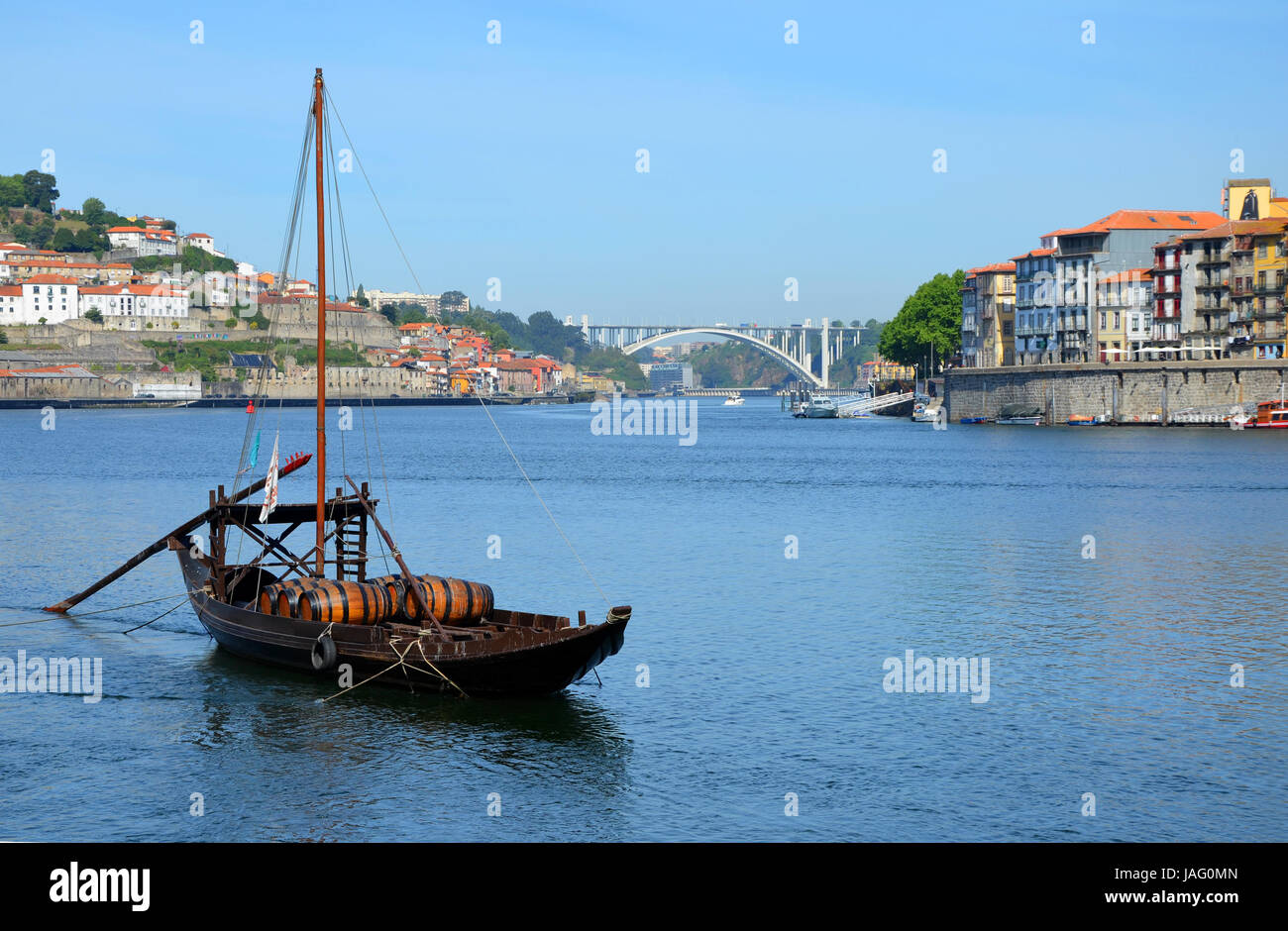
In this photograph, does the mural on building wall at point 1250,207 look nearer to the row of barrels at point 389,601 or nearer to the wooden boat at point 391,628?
the wooden boat at point 391,628

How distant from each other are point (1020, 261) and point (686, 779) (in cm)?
14379

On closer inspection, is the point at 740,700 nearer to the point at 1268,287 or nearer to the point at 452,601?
the point at 452,601

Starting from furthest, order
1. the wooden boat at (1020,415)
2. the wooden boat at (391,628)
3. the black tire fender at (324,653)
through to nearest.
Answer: the wooden boat at (1020,415)
the black tire fender at (324,653)
the wooden boat at (391,628)

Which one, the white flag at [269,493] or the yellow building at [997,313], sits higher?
the yellow building at [997,313]

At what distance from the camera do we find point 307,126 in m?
31.2

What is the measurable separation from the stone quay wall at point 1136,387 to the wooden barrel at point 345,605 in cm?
10787

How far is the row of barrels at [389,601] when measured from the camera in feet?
83.2

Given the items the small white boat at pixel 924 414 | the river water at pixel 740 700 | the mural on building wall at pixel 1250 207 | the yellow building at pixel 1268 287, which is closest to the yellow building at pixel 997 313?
the small white boat at pixel 924 414

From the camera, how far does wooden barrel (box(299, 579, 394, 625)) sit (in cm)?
2534

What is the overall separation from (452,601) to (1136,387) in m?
114

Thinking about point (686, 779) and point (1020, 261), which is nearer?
point (686, 779)

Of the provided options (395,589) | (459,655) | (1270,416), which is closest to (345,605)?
(395,589)
